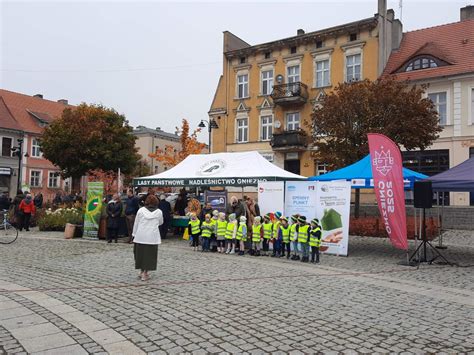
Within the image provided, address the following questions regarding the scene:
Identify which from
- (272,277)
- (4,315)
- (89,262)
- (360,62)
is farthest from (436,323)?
(360,62)

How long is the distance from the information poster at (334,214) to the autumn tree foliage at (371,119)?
7.91 m

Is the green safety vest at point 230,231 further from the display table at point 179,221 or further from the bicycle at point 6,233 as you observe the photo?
the bicycle at point 6,233

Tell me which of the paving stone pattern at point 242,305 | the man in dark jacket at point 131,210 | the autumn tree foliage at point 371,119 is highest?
the autumn tree foliage at point 371,119

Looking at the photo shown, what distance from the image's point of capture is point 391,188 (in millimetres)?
11055

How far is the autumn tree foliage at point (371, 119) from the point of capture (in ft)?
64.6

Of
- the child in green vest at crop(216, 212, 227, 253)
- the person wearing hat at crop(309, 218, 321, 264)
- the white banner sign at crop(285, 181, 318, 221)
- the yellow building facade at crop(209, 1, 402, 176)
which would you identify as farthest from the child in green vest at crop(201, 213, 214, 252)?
the yellow building facade at crop(209, 1, 402, 176)

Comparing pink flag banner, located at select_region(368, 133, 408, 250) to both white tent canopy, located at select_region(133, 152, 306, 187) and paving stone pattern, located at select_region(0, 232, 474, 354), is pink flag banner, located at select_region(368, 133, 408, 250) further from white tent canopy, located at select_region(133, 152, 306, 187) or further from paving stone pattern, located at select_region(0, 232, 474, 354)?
white tent canopy, located at select_region(133, 152, 306, 187)

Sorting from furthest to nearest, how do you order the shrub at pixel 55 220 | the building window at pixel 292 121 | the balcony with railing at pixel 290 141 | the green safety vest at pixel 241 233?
the building window at pixel 292 121 → the balcony with railing at pixel 290 141 → the shrub at pixel 55 220 → the green safety vest at pixel 241 233

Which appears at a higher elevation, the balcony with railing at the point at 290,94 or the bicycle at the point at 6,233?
the balcony with railing at the point at 290,94

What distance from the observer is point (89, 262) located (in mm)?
10602

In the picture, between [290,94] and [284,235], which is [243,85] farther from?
[284,235]

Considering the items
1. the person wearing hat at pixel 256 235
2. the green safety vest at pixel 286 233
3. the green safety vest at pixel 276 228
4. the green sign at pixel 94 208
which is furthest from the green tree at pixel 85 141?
the green safety vest at pixel 286 233

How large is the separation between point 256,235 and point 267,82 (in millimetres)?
25095

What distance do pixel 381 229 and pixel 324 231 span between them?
246 inches
